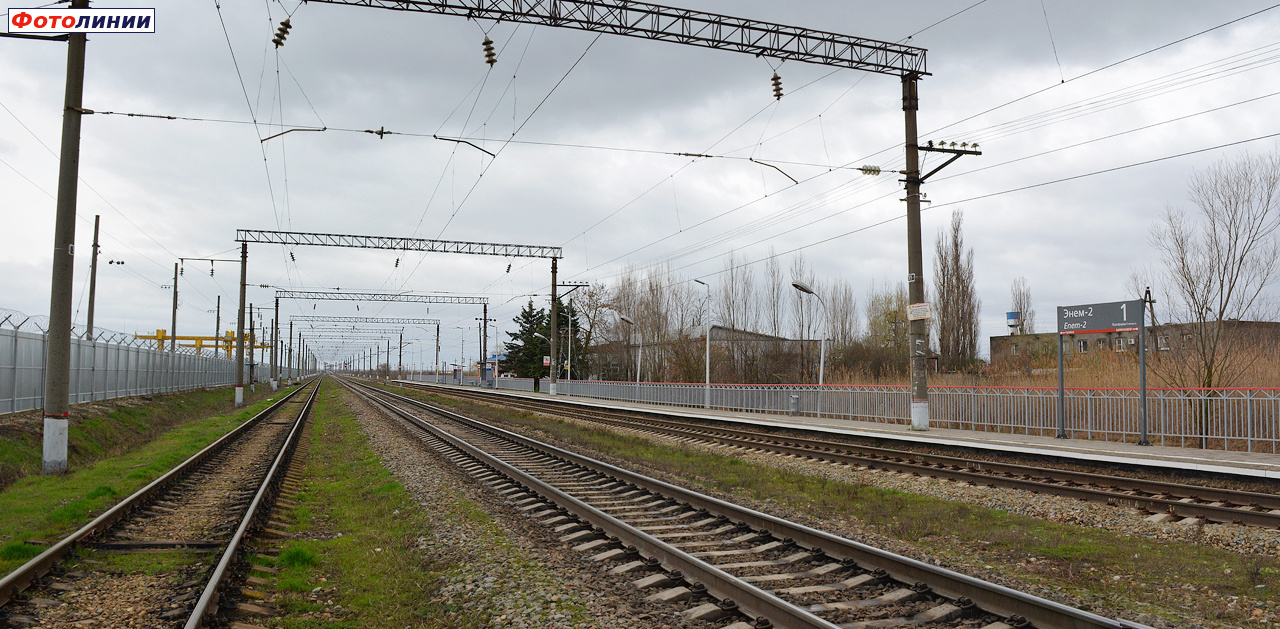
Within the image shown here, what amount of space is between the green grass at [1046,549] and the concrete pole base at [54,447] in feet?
39.1

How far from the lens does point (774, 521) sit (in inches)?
331

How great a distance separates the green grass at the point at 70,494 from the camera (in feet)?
29.2

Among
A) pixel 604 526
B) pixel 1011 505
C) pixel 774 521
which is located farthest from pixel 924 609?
pixel 1011 505

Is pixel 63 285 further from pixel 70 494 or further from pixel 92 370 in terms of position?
pixel 92 370

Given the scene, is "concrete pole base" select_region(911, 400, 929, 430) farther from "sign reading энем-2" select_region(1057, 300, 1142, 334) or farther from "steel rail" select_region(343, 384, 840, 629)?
"steel rail" select_region(343, 384, 840, 629)

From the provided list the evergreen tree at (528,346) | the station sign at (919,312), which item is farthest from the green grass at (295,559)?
the evergreen tree at (528,346)

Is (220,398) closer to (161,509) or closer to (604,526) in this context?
(161,509)

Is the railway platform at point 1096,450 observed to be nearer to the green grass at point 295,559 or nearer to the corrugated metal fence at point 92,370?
the green grass at point 295,559

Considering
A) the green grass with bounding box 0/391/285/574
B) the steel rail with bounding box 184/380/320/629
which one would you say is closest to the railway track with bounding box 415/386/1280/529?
the steel rail with bounding box 184/380/320/629

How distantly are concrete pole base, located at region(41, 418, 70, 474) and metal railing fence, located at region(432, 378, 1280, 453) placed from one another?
72.8 ft

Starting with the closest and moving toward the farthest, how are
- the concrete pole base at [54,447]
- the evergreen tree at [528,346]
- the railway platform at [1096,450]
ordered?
the railway platform at [1096,450] < the concrete pole base at [54,447] < the evergreen tree at [528,346]

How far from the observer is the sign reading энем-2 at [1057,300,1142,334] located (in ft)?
56.6

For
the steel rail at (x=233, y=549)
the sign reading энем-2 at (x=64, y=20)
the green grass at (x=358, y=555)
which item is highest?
the sign reading энем-2 at (x=64, y=20)

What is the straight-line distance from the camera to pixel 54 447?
46.2 ft
